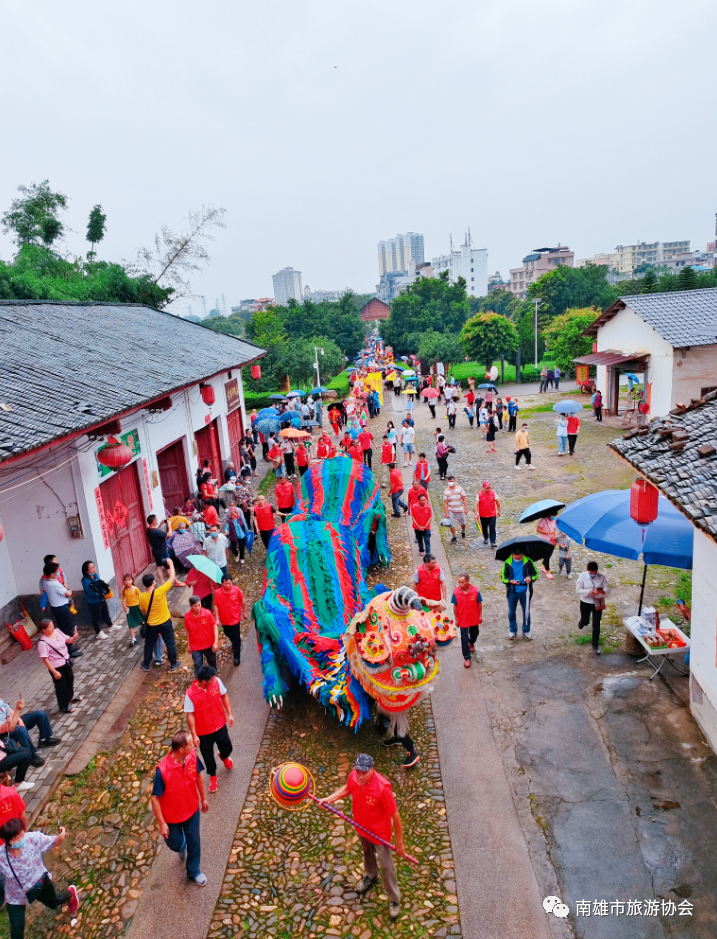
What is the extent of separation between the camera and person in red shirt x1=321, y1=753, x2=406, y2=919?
14.1 feet

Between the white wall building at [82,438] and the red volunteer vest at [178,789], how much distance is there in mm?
2997

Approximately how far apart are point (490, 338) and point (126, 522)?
26.6 metres

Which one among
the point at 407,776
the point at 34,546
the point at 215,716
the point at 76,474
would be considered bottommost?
the point at 407,776

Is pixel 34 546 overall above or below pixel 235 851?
above

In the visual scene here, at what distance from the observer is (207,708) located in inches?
217

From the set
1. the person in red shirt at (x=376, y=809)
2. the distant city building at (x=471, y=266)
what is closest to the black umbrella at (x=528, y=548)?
the person in red shirt at (x=376, y=809)

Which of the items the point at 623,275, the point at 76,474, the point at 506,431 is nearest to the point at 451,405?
the point at 506,431

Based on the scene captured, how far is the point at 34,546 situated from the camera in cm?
893

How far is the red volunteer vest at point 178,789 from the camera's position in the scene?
454 cm

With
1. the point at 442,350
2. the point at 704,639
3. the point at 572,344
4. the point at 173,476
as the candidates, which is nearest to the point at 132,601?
the point at 173,476

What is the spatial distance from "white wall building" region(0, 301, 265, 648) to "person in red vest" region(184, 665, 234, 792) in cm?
258

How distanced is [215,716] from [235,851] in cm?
105

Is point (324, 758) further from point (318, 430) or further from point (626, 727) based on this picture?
point (318, 430)

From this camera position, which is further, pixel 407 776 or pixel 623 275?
pixel 623 275
